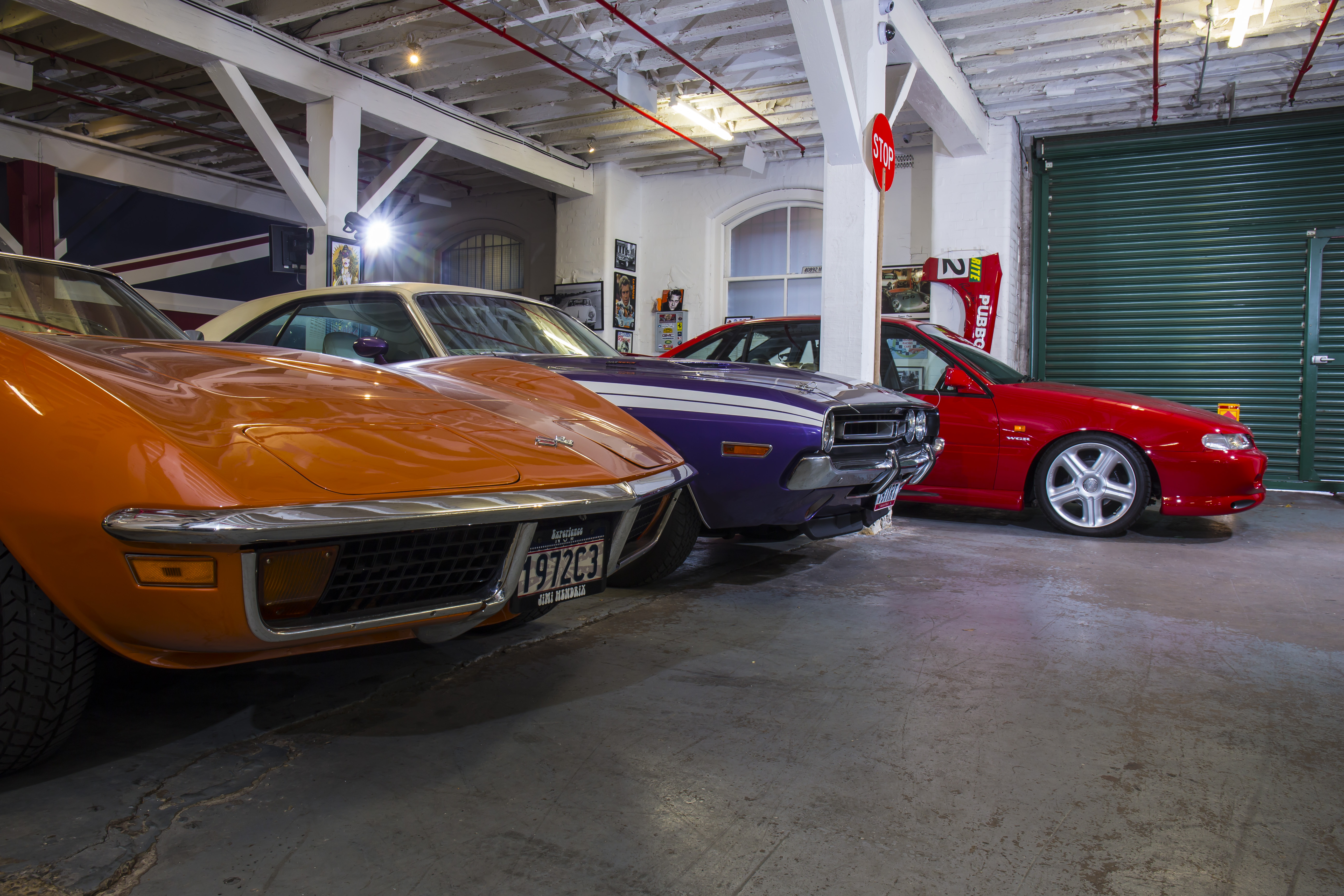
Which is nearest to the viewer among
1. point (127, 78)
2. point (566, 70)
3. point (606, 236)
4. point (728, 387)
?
point (728, 387)

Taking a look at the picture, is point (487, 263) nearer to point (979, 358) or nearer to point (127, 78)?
point (127, 78)

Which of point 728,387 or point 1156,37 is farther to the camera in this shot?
point 1156,37

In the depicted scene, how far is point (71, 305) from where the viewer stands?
8.96ft

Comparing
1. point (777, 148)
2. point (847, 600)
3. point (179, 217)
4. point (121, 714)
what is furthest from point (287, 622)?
point (179, 217)

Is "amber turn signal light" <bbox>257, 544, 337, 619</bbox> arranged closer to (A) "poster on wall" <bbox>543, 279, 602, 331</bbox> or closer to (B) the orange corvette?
(B) the orange corvette

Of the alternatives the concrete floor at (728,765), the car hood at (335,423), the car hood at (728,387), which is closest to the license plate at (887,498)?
the car hood at (728,387)

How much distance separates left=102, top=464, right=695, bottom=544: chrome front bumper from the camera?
1.45m

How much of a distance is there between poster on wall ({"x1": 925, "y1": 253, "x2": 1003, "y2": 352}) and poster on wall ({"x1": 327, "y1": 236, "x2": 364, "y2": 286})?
5.85m

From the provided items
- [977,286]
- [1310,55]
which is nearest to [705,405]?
[977,286]

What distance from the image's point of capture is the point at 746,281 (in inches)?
454

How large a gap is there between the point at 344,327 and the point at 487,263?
34.8 ft

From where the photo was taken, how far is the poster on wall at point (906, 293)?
9.74 metres

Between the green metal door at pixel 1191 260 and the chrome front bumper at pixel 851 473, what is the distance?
670 cm

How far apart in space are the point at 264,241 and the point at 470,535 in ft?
44.5
